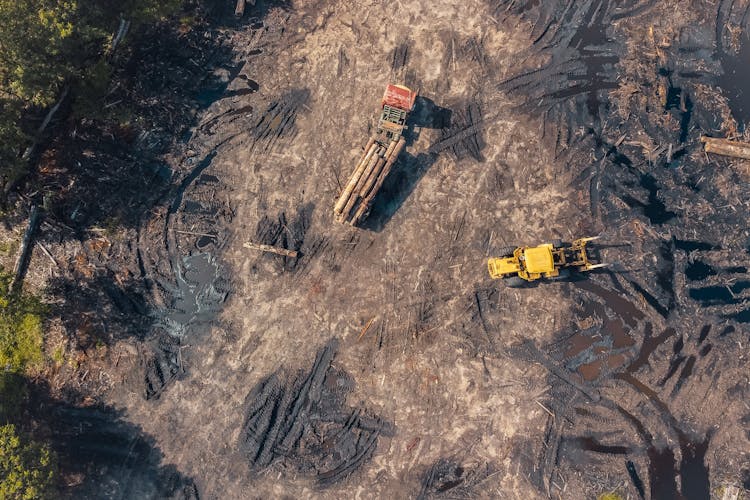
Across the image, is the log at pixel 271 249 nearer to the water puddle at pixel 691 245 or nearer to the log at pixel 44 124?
the log at pixel 44 124

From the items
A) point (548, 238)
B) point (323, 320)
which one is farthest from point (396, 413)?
point (548, 238)

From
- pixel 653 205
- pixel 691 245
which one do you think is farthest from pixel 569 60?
pixel 691 245

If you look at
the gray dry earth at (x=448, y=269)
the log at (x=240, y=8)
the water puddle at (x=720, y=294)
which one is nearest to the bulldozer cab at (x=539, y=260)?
the gray dry earth at (x=448, y=269)

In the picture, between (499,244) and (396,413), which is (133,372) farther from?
(499,244)

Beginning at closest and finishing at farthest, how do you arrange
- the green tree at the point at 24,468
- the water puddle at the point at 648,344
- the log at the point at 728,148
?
the green tree at the point at 24,468 → the water puddle at the point at 648,344 → the log at the point at 728,148

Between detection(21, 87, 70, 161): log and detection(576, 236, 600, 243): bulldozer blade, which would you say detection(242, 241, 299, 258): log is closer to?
detection(21, 87, 70, 161): log

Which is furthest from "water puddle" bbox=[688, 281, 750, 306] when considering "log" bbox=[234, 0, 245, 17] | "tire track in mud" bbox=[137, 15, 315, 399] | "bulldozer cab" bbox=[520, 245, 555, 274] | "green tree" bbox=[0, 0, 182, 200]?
"green tree" bbox=[0, 0, 182, 200]
